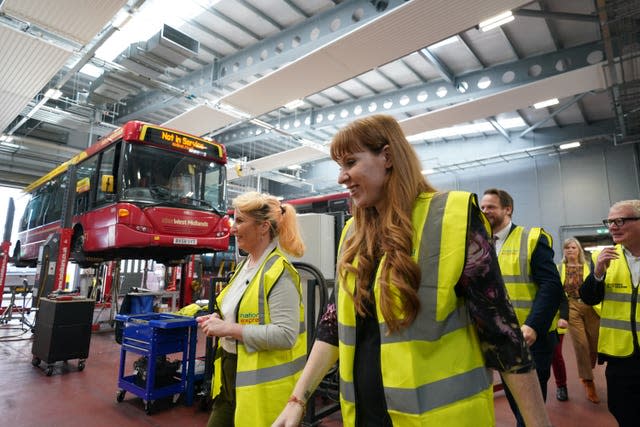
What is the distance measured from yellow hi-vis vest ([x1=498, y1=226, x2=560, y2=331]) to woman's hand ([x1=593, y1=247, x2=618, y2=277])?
0.31m

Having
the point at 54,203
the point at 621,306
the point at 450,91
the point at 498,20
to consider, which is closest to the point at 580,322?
the point at 621,306

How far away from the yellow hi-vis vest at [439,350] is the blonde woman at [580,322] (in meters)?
4.18

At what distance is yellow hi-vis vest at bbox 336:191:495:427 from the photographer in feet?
2.84

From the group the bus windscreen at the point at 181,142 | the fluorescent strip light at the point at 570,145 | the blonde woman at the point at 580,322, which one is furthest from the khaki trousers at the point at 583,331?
the fluorescent strip light at the point at 570,145

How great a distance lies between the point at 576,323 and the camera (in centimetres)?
454

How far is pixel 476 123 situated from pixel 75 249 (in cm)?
1144

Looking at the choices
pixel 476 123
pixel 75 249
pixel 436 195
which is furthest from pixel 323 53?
pixel 476 123

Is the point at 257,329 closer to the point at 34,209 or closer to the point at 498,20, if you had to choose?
the point at 498,20

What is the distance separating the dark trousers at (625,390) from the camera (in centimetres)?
212

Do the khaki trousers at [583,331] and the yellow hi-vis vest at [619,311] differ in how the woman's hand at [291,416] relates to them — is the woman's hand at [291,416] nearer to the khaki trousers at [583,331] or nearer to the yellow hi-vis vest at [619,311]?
the yellow hi-vis vest at [619,311]

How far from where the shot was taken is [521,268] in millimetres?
2502

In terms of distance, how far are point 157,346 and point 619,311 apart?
12.6 ft

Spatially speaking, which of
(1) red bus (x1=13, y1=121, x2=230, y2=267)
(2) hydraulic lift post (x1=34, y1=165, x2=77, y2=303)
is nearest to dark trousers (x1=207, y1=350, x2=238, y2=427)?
(1) red bus (x1=13, y1=121, x2=230, y2=267)

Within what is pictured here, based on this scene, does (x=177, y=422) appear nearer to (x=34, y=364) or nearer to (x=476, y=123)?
(x=34, y=364)
